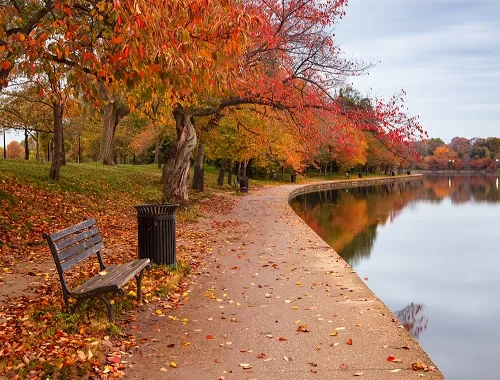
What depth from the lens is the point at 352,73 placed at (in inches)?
624

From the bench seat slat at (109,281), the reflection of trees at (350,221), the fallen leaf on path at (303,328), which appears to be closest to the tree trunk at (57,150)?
the reflection of trees at (350,221)

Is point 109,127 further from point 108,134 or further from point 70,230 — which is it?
point 70,230

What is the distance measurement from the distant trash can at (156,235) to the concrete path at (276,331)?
2.56 feet

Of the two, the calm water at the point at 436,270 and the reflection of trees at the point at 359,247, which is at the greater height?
the reflection of trees at the point at 359,247

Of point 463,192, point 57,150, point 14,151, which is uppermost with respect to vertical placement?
point 14,151

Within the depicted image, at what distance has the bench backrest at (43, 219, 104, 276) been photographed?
18.4 ft

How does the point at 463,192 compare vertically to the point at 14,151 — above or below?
below

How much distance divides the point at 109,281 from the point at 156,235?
3007 mm

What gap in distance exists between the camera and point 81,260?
636cm

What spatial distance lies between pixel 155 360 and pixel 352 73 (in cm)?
1266

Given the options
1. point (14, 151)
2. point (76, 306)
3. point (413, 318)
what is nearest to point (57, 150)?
point (413, 318)

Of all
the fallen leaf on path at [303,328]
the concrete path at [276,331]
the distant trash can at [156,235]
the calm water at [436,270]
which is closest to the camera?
the concrete path at [276,331]

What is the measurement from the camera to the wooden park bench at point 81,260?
5.61 meters

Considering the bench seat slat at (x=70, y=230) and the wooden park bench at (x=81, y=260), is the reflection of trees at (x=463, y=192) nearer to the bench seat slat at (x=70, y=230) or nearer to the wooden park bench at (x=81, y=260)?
the wooden park bench at (x=81, y=260)
